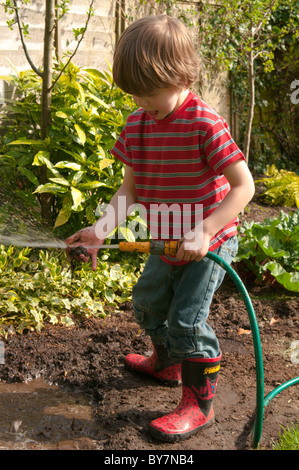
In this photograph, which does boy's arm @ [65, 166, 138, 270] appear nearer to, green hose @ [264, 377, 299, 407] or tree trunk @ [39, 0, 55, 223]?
green hose @ [264, 377, 299, 407]

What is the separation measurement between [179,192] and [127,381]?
103cm

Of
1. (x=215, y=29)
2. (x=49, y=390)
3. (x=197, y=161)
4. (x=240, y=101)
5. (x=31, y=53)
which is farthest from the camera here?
(x=240, y=101)

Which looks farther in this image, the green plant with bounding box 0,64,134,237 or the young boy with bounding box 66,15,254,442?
the green plant with bounding box 0,64,134,237

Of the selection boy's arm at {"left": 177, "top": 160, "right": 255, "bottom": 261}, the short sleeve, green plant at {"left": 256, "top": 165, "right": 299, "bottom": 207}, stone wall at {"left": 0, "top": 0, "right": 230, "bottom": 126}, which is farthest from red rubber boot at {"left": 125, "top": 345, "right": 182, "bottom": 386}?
green plant at {"left": 256, "top": 165, "right": 299, "bottom": 207}

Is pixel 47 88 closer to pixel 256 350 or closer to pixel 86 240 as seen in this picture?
pixel 86 240

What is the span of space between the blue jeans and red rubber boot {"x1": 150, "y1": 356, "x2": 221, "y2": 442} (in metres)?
0.06

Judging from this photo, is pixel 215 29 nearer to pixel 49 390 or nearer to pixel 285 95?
pixel 285 95

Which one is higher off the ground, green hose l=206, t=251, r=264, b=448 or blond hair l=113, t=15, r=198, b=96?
blond hair l=113, t=15, r=198, b=96

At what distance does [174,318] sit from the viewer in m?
2.23

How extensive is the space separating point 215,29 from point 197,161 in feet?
15.2

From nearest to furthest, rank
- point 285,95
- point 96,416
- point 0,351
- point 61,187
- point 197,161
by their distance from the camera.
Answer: point 197,161 < point 96,416 < point 0,351 < point 61,187 < point 285,95

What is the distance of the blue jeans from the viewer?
2.21 meters

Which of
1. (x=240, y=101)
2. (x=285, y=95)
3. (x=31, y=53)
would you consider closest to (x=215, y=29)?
(x=240, y=101)

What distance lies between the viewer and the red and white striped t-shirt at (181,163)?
2104 mm
